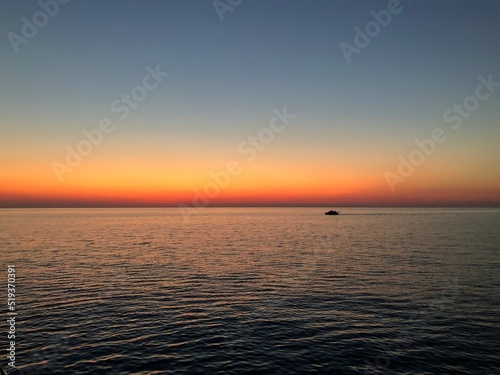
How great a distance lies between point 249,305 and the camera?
36812 mm

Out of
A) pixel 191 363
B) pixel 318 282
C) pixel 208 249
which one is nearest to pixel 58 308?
pixel 191 363

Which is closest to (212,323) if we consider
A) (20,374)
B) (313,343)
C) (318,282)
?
(313,343)

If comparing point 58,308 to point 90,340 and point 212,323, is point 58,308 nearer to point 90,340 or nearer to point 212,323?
point 90,340

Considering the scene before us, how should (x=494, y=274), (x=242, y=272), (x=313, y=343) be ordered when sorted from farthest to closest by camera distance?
(x=242, y=272), (x=494, y=274), (x=313, y=343)

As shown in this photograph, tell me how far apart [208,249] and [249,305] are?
149 ft

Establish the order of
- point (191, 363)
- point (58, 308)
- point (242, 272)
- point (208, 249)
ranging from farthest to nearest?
point (208, 249) → point (242, 272) → point (58, 308) → point (191, 363)

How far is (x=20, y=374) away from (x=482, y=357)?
1253 inches

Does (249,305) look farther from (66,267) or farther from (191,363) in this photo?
(66,267)

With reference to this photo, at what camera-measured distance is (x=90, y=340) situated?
2697 cm

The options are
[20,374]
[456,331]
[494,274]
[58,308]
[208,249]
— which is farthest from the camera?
[208,249]

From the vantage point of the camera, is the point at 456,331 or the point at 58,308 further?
the point at 58,308

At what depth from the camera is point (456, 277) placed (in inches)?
1929

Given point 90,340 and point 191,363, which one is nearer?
point 191,363

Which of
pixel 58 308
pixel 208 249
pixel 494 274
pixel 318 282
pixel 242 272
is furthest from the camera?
pixel 208 249
